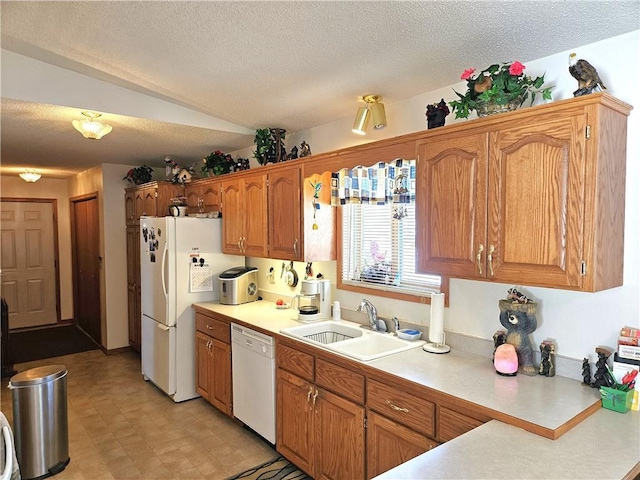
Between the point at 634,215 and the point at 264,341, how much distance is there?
2207 mm

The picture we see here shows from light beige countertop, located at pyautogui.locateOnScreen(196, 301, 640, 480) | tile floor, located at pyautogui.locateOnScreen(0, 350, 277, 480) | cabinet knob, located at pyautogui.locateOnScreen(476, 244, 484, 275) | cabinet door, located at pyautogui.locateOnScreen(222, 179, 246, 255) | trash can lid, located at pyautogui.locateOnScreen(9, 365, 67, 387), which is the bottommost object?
tile floor, located at pyautogui.locateOnScreen(0, 350, 277, 480)

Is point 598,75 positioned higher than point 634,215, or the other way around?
point 598,75

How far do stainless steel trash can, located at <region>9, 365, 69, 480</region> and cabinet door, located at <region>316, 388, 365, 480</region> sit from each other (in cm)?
175

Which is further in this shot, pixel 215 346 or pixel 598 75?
pixel 215 346

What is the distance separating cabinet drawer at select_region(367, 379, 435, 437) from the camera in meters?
1.85

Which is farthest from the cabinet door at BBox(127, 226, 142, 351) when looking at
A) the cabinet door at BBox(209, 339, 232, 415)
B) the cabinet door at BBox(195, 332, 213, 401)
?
the cabinet door at BBox(209, 339, 232, 415)

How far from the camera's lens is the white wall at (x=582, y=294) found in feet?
5.85

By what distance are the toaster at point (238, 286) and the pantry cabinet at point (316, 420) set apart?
42.9 inches

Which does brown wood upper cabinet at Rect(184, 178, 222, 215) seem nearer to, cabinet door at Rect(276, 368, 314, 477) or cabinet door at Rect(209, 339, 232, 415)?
cabinet door at Rect(209, 339, 232, 415)

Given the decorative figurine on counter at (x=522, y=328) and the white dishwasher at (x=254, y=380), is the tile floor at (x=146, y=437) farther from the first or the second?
the decorative figurine on counter at (x=522, y=328)

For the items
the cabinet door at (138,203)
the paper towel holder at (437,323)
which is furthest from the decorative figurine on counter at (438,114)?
the cabinet door at (138,203)

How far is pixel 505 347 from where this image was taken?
2016mm

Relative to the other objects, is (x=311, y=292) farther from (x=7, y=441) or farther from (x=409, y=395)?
(x=7, y=441)

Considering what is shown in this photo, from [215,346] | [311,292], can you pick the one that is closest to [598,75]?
[311,292]
